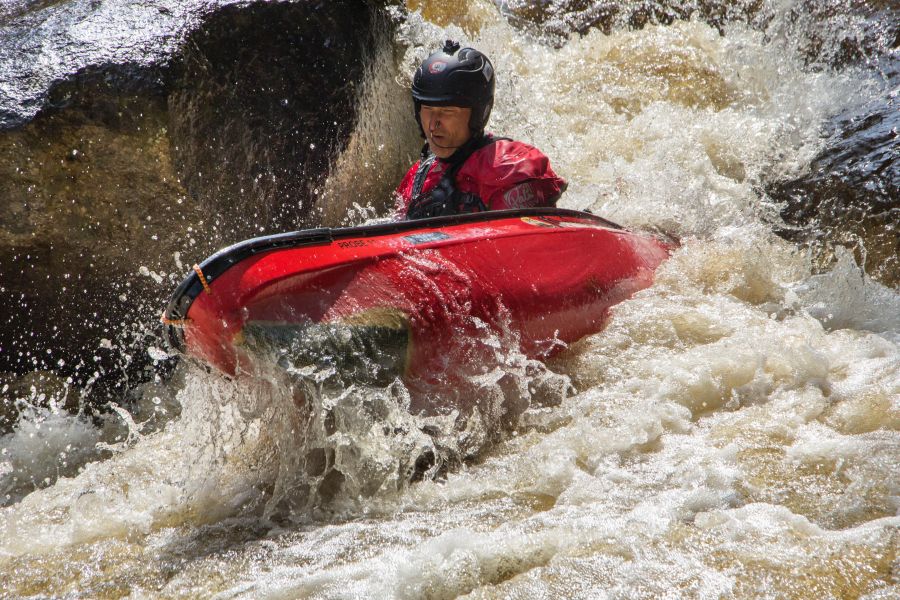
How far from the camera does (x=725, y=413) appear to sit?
9.38 ft

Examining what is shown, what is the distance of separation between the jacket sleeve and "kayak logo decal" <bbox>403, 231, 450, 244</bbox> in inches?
27.9

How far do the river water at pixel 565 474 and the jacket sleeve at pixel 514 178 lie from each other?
651 mm

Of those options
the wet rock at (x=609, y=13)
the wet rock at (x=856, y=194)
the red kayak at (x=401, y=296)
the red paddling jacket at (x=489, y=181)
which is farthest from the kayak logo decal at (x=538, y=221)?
the wet rock at (x=609, y=13)

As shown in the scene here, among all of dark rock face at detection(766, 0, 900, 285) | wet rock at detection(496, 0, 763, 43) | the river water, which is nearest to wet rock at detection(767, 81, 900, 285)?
dark rock face at detection(766, 0, 900, 285)

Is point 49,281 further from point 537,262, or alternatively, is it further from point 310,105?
point 537,262

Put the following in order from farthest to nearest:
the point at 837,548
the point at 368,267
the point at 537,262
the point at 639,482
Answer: the point at 537,262, the point at 368,267, the point at 639,482, the point at 837,548

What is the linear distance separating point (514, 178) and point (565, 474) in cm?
154

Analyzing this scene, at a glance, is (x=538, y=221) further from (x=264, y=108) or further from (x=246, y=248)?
(x=264, y=108)

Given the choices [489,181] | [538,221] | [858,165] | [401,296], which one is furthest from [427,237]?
[858,165]

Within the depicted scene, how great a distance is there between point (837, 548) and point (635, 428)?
0.81 meters

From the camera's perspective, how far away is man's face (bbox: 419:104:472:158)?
3727mm

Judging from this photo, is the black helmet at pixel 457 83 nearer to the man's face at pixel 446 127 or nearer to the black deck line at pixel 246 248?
the man's face at pixel 446 127

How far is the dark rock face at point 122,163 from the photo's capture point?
3.63 meters

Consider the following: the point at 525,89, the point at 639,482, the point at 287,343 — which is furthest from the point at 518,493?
the point at 525,89
